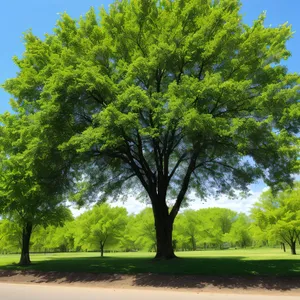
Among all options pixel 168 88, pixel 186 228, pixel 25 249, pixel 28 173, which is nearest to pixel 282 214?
pixel 168 88

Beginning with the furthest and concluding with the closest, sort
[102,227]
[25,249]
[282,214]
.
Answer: [102,227] → [282,214] → [25,249]

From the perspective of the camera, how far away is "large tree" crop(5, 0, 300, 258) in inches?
586

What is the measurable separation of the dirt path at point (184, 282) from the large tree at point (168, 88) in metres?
5.18

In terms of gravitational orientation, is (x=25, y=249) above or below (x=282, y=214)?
below

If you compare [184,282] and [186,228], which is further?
[186,228]

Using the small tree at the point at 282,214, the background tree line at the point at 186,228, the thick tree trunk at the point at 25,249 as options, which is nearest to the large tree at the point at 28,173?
the thick tree trunk at the point at 25,249

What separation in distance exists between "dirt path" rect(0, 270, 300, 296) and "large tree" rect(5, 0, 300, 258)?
5179mm

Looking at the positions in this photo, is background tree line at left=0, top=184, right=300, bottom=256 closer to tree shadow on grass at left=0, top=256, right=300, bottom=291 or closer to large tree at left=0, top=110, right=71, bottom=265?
large tree at left=0, top=110, right=71, bottom=265

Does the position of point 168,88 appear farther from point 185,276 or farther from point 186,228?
point 186,228

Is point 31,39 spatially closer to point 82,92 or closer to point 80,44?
point 80,44

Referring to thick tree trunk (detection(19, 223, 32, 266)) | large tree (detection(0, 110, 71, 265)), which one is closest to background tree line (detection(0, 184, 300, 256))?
thick tree trunk (detection(19, 223, 32, 266))

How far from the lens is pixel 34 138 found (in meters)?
16.7

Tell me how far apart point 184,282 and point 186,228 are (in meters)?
57.5

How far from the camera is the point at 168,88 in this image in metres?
16.3
